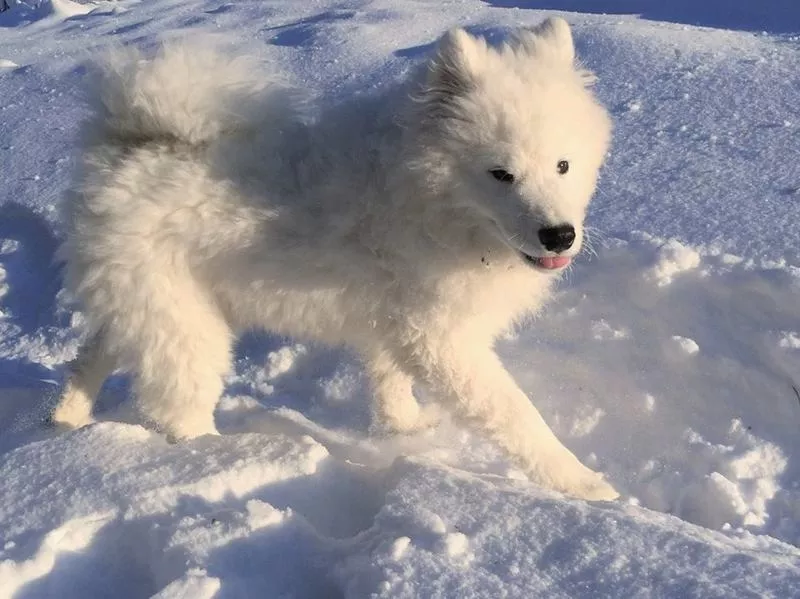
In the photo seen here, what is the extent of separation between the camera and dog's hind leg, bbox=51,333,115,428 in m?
3.11

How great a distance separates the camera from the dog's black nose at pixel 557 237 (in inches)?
89.8

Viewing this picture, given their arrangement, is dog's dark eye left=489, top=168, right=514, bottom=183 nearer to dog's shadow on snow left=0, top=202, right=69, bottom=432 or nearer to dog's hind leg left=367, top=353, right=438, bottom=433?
dog's hind leg left=367, top=353, right=438, bottom=433

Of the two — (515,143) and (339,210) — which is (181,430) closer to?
(339,210)

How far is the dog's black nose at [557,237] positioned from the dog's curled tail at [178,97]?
1.12 m

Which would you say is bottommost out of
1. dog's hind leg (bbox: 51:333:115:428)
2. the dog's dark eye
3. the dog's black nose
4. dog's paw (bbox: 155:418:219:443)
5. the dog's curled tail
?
dog's paw (bbox: 155:418:219:443)

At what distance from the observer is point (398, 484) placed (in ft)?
7.64

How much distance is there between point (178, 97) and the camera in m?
2.54

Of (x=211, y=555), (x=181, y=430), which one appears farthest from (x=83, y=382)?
(x=211, y=555)

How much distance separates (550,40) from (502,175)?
676 mm

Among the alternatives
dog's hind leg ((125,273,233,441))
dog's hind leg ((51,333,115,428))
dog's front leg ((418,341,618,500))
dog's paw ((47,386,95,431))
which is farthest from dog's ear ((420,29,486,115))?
dog's paw ((47,386,95,431))

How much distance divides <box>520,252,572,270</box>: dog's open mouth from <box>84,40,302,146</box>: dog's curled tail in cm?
107

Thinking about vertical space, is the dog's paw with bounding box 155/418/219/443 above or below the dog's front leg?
above

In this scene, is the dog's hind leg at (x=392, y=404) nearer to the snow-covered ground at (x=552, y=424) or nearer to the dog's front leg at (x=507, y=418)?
the snow-covered ground at (x=552, y=424)

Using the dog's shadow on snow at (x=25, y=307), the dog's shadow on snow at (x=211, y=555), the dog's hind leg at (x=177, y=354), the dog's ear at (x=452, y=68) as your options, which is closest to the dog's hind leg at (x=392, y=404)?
the dog's hind leg at (x=177, y=354)
